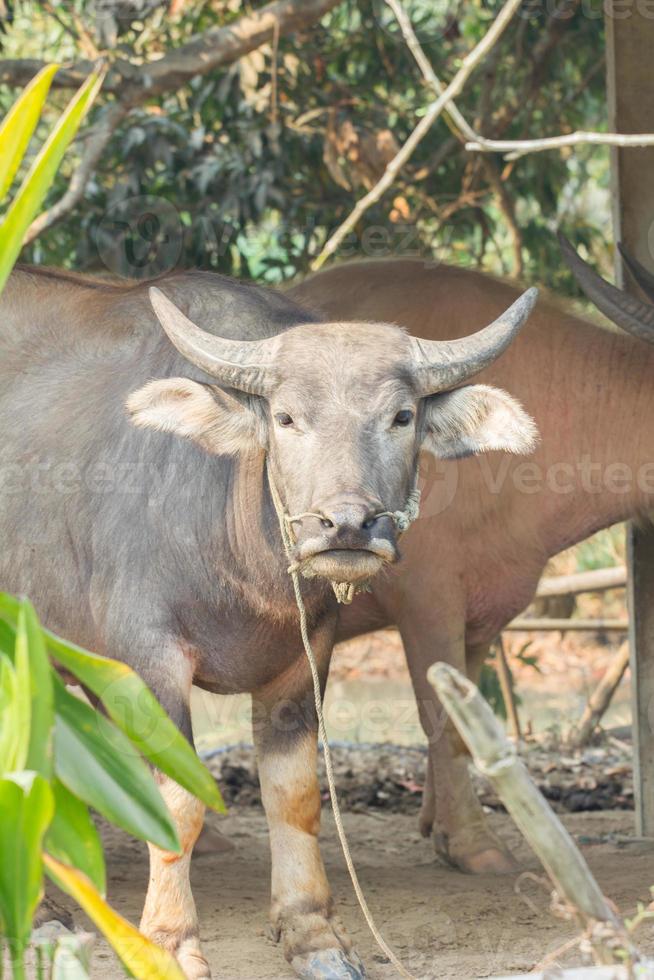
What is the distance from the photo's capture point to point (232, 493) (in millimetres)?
4758

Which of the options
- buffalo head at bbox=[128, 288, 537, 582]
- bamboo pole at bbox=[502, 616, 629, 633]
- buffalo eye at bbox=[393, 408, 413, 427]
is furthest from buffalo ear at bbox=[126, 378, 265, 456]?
bamboo pole at bbox=[502, 616, 629, 633]

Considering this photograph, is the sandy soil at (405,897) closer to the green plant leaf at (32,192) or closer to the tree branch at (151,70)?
the green plant leaf at (32,192)

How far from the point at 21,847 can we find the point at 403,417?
2.13m

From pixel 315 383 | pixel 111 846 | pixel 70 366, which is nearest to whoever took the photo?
pixel 315 383

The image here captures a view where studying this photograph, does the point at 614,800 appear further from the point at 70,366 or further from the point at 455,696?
the point at 455,696

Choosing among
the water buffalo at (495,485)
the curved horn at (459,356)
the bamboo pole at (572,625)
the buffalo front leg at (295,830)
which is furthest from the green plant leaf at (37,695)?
the bamboo pole at (572,625)

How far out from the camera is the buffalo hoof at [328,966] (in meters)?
Result: 4.55

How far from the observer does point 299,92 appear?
8305mm

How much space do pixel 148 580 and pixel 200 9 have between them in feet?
15.1

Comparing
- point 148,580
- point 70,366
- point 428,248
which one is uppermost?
point 428,248

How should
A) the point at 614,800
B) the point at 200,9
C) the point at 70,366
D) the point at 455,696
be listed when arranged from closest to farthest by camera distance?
the point at 455,696
the point at 70,366
the point at 614,800
the point at 200,9

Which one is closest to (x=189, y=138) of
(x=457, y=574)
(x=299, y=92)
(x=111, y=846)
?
(x=299, y=92)

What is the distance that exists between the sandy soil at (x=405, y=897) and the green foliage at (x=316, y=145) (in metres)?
3.20

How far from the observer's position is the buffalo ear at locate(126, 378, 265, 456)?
4512mm
